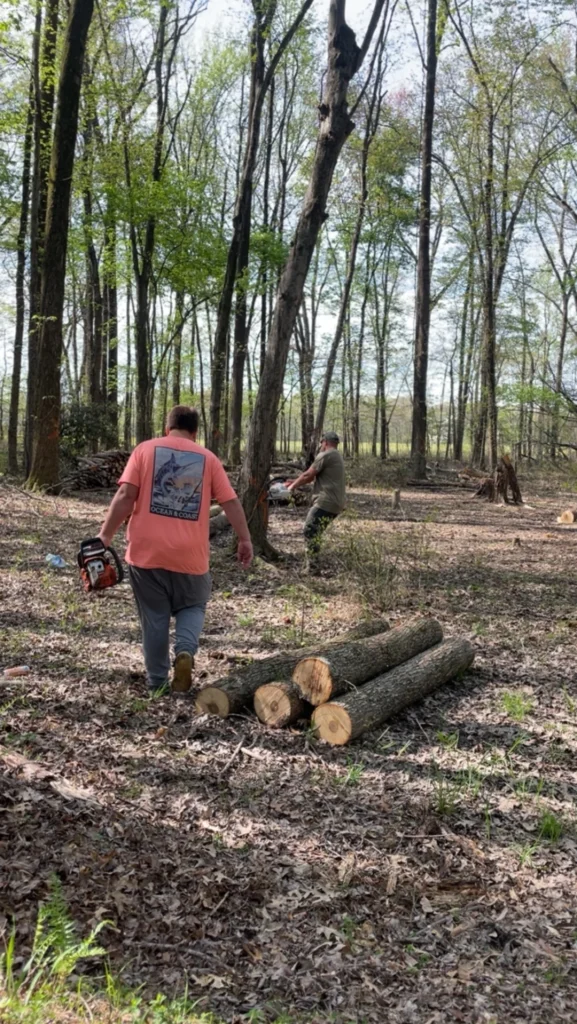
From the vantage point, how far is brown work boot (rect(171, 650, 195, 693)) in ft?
16.6

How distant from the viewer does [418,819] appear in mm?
3740

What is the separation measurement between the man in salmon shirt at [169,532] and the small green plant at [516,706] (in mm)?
2287

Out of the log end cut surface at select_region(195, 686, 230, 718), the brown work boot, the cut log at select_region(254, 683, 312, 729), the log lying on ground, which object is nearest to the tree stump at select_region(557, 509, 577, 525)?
the log lying on ground

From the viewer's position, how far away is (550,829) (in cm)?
366

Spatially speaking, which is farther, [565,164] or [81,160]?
[565,164]

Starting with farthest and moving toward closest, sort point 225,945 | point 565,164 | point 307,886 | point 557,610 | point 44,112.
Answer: point 565,164, point 44,112, point 557,610, point 307,886, point 225,945

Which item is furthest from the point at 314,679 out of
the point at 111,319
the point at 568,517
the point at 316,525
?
the point at 111,319

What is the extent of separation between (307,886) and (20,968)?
1.25 m

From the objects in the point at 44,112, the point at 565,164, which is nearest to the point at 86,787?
the point at 44,112

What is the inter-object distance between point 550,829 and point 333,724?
1427 mm

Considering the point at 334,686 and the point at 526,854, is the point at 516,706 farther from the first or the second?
the point at 526,854

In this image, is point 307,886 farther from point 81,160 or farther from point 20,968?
point 81,160

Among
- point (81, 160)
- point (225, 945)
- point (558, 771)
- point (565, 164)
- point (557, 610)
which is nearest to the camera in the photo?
point (225, 945)

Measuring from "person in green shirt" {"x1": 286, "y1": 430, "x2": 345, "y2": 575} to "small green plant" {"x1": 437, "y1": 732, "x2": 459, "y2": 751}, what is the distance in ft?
15.3
